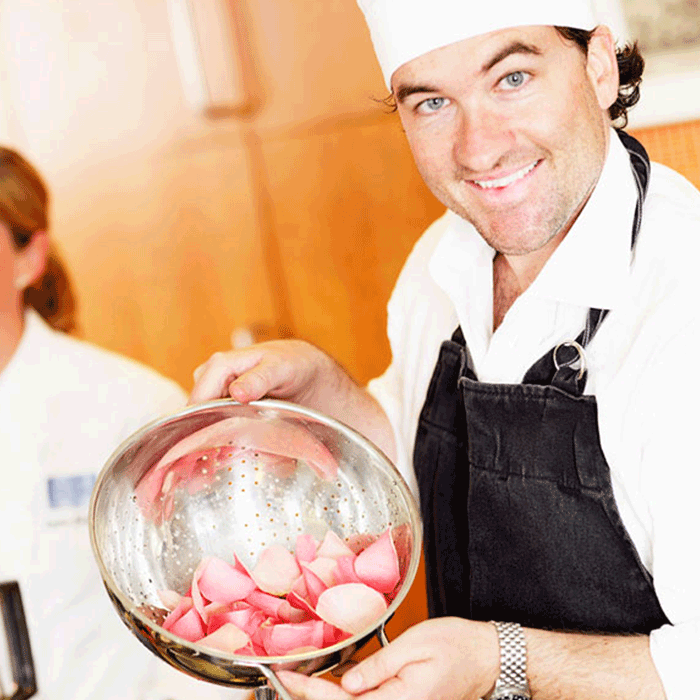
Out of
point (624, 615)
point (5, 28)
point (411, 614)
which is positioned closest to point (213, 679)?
point (624, 615)

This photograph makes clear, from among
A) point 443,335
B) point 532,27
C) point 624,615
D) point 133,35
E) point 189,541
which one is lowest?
point 624,615

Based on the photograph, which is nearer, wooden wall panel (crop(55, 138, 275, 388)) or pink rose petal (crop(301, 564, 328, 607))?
pink rose petal (crop(301, 564, 328, 607))

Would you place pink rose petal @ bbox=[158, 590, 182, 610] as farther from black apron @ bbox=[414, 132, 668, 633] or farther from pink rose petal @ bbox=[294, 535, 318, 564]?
black apron @ bbox=[414, 132, 668, 633]

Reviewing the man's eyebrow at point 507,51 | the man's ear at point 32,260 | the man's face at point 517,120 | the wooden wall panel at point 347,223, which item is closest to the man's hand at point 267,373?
the man's face at point 517,120

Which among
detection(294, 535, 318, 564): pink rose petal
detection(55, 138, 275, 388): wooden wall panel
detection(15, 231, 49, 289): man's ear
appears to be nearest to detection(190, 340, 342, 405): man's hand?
detection(294, 535, 318, 564): pink rose petal

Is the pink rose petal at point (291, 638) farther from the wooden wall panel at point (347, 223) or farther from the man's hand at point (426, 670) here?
the wooden wall panel at point (347, 223)

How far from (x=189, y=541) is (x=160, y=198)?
1.57 m

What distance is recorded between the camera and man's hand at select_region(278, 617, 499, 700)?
0.85m

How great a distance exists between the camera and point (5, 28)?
2.47 m

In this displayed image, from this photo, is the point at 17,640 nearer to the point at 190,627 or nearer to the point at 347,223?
the point at 190,627

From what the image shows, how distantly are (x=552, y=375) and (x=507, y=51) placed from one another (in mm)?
315

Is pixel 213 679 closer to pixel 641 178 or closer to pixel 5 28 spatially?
pixel 641 178

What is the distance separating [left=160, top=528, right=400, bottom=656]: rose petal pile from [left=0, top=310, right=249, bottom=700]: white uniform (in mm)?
569

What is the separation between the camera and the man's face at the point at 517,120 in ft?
3.52
